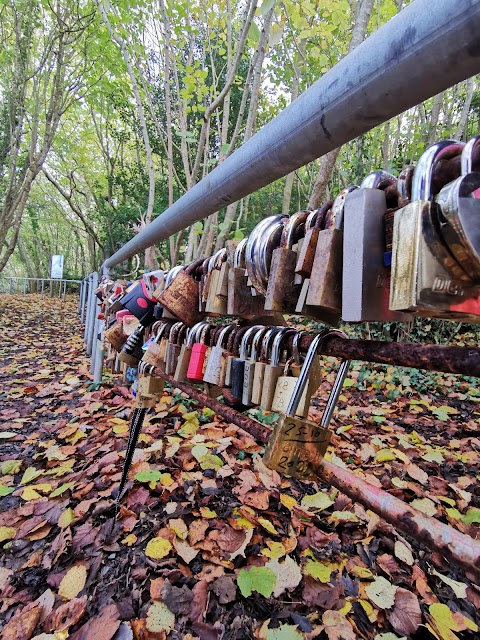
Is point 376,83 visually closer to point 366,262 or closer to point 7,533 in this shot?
point 366,262

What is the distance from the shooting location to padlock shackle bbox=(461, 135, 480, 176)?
16.9 inches

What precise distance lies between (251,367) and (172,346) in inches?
19.6

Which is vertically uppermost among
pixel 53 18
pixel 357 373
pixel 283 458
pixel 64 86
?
pixel 53 18

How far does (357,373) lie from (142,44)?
514cm

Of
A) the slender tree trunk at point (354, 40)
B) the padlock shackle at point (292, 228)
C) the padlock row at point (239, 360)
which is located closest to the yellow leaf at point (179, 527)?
the padlock row at point (239, 360)

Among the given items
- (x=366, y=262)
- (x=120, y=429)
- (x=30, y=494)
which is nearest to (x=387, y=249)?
(x=366, y=262)

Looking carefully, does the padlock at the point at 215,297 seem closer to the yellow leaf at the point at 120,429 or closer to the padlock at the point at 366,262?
the padlock at the point at 366,262

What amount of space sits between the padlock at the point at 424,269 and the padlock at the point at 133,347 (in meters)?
1.35

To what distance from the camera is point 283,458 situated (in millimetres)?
614

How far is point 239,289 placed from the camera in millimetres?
942

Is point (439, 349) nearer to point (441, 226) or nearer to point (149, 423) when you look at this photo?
point (441, 226)

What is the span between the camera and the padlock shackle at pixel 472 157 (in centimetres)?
43

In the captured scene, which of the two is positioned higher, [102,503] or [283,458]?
[283,458]

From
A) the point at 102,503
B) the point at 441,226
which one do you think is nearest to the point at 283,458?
the point at 441,226
